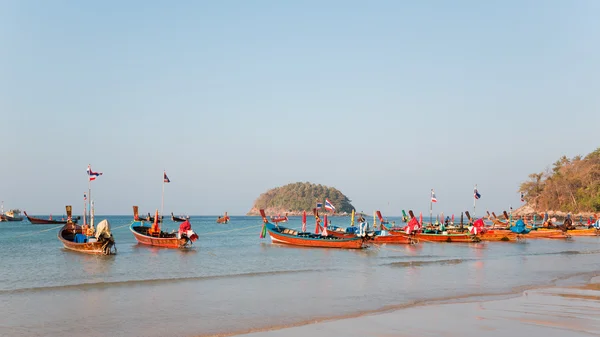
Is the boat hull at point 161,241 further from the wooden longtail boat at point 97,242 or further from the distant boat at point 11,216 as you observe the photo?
the distant boat at point 11,216

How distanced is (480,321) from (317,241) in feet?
94.4

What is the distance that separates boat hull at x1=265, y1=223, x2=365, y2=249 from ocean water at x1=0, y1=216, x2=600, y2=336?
6.16 feet

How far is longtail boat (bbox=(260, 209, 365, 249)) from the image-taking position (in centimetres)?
4094

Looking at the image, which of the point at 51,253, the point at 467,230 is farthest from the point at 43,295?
the point at 467,230

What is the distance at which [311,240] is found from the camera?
42.7 metres

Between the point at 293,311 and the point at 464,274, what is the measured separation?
494 inches

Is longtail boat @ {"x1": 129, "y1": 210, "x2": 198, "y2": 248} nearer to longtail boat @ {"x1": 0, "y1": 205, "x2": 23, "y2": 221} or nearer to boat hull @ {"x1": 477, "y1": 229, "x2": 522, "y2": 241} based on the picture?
boat hull @ {"x1": 477, "y1": 229, "x2": 522, "y2": 241}

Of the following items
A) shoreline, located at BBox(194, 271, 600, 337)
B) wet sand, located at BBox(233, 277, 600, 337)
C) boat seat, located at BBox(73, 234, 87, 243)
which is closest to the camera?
wet sand, located at BBox(233, 277, 600, 337)

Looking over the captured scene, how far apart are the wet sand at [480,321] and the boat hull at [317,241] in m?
23.6

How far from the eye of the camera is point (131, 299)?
18406 millimetres

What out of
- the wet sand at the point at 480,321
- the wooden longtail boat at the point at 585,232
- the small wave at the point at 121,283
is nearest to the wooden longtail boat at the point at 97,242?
the small wave at the point at 121,283

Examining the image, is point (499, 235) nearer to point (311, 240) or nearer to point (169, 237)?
point (311, 240)

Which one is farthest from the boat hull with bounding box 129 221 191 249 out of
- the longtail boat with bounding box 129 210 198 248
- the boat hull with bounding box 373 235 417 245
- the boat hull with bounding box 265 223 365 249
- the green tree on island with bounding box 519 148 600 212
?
the green tree on island with bounding box 519 148 600 212

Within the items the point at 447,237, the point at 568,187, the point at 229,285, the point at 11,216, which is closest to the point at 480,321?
the point at 229,285
